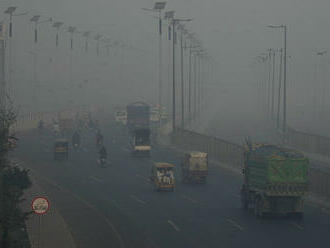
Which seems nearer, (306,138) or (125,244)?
(125,244)

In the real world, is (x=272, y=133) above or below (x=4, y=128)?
below

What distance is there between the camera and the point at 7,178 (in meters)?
35.0

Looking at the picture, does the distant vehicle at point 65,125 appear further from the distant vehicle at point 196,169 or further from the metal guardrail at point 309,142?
the distant vehicle at point 196,169

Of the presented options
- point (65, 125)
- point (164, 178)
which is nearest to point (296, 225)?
point (164, 178)

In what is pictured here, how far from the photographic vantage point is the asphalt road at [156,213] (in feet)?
106

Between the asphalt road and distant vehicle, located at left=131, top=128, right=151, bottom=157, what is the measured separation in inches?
242

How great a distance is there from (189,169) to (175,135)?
31.1 m

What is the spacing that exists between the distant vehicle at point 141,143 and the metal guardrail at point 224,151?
245 inches

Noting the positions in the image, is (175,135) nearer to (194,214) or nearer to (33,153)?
(33,153)

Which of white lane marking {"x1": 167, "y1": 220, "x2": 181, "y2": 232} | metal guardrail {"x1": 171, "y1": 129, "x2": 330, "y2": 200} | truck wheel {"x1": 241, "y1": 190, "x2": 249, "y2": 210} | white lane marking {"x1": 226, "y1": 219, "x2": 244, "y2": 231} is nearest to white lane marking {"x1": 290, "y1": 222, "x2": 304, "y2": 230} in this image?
white lane marking {"x1": 226, "y1": 219, "x2": 244, "y2": 231}

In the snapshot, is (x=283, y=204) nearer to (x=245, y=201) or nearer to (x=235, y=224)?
(x=235, y=224)

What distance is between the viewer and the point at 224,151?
65750 mm

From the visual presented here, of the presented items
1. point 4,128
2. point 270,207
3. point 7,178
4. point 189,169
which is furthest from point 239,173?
point 4,128

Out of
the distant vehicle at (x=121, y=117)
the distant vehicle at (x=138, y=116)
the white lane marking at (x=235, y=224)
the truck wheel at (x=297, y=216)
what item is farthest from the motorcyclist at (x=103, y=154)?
the distant vehicle at (x=121, y=117)
